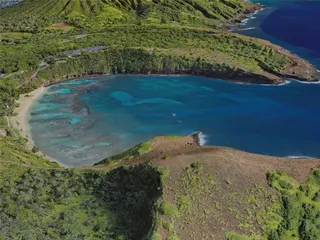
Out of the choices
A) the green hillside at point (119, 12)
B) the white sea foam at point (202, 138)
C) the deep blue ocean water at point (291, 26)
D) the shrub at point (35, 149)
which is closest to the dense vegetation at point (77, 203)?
the shrub at point (35, 149)

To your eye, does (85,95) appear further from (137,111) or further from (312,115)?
(312,115)

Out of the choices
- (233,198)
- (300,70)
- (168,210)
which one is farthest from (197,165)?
(300,70)

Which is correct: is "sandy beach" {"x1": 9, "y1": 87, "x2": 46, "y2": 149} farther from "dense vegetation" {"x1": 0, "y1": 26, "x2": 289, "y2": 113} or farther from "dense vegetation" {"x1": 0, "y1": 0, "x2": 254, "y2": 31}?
"dense vegetation" {"x1": 0, "y1": 0, "x2": 254, "y2": 31}

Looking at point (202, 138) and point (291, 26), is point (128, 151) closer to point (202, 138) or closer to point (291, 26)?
point (202, 138)

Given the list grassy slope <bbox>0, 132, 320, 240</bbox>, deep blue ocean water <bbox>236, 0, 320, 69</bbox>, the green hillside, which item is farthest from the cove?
the green hillside

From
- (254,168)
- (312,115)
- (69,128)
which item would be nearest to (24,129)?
(69,128)
